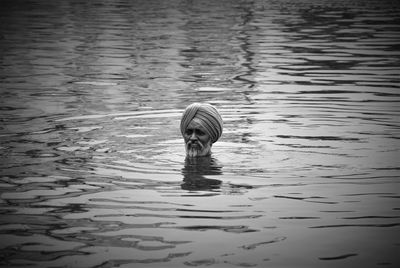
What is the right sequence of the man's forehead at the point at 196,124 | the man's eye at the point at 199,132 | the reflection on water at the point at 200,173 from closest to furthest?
the reflection on water at the point at 200,173 → the man's forehead at the point at 196,124 → the man's eye at the point at 199,132

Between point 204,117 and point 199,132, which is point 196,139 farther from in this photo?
point 204,117

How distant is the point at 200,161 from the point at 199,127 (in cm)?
48

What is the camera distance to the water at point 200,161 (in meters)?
8.62

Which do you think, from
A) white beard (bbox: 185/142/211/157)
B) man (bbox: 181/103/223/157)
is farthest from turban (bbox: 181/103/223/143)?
white beard (bbox: 185/142/211/157)

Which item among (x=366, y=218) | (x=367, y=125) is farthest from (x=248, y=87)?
(x=366, y=218)

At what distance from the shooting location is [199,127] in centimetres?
1277

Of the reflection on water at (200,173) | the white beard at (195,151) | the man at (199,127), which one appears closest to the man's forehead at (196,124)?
the man at (199,127)

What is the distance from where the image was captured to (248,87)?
2150 cm

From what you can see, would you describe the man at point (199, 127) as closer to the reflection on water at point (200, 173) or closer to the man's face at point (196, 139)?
the man's face at point (196, 139)

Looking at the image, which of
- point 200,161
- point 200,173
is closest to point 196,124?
point 200,161

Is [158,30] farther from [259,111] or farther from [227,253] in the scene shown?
[227,253]

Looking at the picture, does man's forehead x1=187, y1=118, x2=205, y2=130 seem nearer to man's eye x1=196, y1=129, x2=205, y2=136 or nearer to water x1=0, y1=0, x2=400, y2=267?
man's eye x1=196, y1=129, x2=205, y2=136

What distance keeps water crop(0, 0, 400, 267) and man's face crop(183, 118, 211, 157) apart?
0.24m

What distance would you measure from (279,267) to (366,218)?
1947mm
